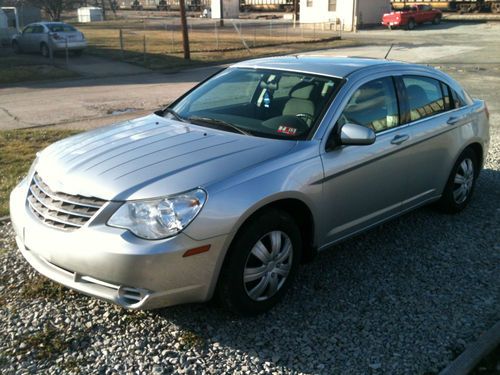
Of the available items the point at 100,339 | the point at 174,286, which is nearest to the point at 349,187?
the point at 174,286

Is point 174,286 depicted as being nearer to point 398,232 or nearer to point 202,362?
point 202,362

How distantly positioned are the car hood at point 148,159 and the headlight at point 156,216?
5cm

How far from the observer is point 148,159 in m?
3.64

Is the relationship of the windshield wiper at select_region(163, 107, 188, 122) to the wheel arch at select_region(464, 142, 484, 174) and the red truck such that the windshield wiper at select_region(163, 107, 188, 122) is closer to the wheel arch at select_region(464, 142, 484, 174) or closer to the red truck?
the wheel arch at select_region(464, 142, 484, 174)

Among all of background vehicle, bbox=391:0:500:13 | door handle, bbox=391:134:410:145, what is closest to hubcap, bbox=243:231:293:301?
door handle, bbox=391:134:410:145

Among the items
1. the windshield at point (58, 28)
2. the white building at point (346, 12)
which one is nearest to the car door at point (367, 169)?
the windshield at point (58, 28)

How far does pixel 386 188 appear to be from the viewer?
4527 mm

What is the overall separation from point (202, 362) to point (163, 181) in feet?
3.55

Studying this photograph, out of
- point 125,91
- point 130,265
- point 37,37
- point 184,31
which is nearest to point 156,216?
point 130,265

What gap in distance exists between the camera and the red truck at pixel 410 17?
44094 mm

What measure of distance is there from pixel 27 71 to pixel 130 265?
1986cm

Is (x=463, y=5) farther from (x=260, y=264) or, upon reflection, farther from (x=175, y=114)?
(x=260, y=264)

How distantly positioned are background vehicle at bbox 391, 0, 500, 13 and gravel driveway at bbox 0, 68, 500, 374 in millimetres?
56995

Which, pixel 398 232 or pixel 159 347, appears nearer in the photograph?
pixel 159 347
